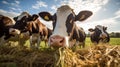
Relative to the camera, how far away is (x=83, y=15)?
6043 mm

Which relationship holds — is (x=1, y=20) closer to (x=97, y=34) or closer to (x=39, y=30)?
(x=39, y=30)

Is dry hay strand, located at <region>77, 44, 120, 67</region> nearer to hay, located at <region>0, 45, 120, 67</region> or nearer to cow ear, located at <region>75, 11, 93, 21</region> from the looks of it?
hay, located at <region>0, 45, 120, 67</region>

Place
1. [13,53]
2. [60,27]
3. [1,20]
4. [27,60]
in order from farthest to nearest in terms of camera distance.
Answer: [1,20] → [60,27] → [13,53] → [27,60]

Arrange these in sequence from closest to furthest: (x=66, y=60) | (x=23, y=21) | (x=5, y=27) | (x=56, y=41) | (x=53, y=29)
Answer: (x=66, y=60), (x=56, y=41), (x=53, y=29), (x=23, y=21), (x=5, y=27)

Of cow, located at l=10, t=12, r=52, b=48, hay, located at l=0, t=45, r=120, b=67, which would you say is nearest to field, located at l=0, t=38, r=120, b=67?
hay, located at l=0, t=45, r=120, b=67

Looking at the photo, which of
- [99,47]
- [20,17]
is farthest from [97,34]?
[99,47]

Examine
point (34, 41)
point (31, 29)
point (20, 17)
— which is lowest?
point (34, 41)

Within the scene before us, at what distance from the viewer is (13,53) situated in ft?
9.52

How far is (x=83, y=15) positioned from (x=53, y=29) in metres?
1.17

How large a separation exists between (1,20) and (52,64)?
29.4 feet

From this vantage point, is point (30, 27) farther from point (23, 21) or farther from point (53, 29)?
point (53, 29)

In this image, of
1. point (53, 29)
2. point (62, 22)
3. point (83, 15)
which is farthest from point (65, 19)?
point (83, 15)

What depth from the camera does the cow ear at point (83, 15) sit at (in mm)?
5945

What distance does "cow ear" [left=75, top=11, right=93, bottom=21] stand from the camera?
5945mm
